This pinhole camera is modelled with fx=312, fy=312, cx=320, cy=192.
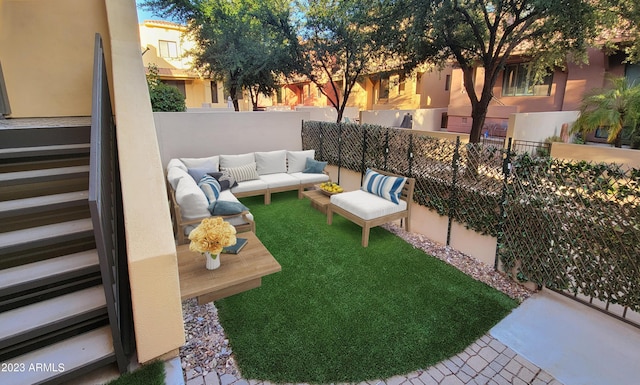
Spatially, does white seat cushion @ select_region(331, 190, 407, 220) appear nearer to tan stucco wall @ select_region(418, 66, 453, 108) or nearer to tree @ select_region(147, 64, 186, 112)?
tree @ select_region(147, 64, 186, 112)

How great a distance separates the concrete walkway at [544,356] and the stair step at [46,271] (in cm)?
124

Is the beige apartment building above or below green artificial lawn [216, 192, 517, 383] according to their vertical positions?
above

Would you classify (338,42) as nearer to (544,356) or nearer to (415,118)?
(415,118)

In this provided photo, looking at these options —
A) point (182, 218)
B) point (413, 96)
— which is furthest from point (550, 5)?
point (413, 96)

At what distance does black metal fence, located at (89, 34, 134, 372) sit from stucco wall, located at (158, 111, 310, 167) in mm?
4047

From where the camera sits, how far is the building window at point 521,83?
12320 millimetres

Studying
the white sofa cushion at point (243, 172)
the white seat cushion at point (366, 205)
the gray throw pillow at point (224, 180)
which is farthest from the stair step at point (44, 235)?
the white sofa cushion at point (243, 172)

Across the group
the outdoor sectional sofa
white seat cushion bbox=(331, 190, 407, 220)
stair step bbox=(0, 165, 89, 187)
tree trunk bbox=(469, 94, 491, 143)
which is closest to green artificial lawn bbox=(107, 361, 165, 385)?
stair step bbox=(0, 165, 89, 187)

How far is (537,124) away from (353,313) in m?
10.4

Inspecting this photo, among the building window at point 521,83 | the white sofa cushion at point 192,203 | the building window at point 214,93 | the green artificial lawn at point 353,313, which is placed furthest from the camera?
the building window at point 214,93

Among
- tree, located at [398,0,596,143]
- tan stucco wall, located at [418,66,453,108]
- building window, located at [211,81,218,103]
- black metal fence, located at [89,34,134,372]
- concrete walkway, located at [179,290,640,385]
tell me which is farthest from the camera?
building window, located at [211,81,218,103]

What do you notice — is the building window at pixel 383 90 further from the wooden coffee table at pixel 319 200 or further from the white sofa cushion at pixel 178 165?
the white sofa cushion at pixel 178 165

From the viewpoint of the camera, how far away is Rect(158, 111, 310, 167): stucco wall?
7.29 meters

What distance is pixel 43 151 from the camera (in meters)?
3.19
